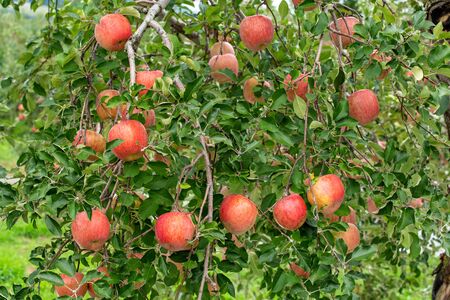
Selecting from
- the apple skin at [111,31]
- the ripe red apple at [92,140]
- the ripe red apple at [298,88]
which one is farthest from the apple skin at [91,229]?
the ripe red apple at [298,88]

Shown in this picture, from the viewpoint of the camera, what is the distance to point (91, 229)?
1266 millimetres

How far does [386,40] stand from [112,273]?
0.74 metres

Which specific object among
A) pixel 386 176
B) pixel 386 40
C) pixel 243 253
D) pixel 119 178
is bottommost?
pixel 243 253

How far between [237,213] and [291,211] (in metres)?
0.11

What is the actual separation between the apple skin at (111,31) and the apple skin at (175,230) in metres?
0.44

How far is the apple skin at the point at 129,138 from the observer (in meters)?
1.21

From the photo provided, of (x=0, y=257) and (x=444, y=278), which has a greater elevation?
(x=444, y=278)

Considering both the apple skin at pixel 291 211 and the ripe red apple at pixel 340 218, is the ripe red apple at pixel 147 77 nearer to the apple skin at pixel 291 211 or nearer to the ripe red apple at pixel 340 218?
the apple skin at pixel 291 211

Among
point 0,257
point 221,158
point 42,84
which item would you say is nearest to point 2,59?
point 0,257

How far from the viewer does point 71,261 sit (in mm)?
1271

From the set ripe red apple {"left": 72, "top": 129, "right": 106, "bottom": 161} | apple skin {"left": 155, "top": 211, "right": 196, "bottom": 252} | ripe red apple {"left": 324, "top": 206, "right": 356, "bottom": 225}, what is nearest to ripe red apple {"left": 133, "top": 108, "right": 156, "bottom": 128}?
ripe red apple {"left": 72, "top": 129, "right": 106, "bottom": 161}

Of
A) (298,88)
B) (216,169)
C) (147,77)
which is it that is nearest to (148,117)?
(147,77)

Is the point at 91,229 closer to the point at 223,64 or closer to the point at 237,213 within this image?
the point at 237,213

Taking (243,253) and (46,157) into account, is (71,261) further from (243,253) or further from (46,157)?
(243,253)
